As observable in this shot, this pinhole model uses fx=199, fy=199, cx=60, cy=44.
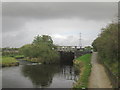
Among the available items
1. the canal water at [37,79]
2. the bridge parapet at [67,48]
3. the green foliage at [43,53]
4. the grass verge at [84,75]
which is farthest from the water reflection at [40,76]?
the bridge parapet at [67,48]

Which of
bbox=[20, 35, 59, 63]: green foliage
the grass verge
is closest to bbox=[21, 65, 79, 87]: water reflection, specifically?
the grass verge

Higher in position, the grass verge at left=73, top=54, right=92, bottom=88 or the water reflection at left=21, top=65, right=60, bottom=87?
the grass verge at left=73, top=54, right=92, bottom=88

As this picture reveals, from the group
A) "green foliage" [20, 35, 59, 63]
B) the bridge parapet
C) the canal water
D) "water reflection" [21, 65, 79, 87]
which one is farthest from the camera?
the bridge parapet

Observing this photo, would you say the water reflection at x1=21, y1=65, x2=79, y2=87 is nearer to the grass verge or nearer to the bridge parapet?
the grass verge

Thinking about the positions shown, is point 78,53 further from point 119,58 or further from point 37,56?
point 119,58

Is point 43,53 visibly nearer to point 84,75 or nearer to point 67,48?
point 67,48

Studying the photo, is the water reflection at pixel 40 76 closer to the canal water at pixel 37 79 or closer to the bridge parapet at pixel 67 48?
the canal water at pixel 37 79

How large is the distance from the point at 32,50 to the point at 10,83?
44.6 m

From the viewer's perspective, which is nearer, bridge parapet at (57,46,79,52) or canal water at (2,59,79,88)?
Result: canal water at (2,59,79,88)

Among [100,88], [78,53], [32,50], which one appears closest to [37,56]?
[32,50]

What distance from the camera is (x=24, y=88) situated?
103 ft

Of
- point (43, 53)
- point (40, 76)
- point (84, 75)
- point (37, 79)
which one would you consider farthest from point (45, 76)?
point (43, 53)

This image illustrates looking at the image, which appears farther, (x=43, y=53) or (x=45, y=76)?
(x=43, y=53)

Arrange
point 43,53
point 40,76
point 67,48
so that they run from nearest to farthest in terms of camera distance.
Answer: point 40,76
point 43,53
point 67,48
